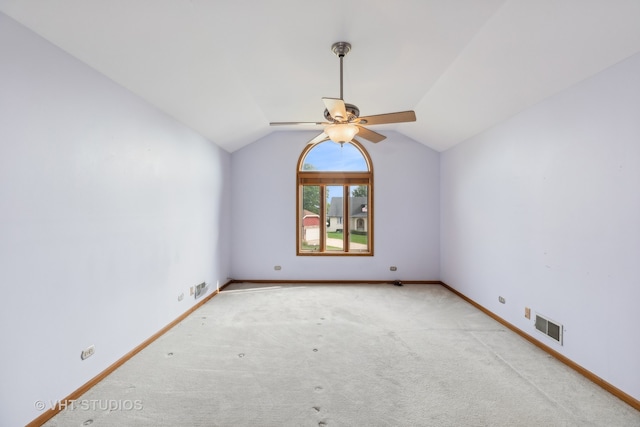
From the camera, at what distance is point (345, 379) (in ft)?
7.68

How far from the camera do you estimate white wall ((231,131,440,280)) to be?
5469 millimetres

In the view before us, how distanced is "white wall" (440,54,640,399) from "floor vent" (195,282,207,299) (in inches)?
166

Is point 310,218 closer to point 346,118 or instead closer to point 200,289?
point 200,289

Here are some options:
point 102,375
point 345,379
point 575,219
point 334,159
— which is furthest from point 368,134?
point 102,375

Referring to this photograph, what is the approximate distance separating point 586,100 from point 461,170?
225 centimetres

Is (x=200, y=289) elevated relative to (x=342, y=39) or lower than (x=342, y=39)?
lower

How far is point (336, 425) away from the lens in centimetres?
184

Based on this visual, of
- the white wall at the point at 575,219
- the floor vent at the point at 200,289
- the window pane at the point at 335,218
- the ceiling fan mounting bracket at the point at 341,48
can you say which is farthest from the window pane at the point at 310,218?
the ceiling fan mounting bracket at the point at 341,48

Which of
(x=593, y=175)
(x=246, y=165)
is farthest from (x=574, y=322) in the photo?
(x=246, y=165)

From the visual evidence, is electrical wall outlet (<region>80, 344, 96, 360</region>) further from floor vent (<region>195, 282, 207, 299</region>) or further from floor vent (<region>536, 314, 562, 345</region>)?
floor vent (<region>536, 314, 562, 345</region>)

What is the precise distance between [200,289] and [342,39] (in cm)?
382

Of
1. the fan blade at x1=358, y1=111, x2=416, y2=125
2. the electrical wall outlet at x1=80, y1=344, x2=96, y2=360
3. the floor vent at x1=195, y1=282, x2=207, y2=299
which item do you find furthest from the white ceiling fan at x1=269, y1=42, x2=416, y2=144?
the floor vent at x1=195, y1=282, x2=207, y2=299

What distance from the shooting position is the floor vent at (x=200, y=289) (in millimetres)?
4105

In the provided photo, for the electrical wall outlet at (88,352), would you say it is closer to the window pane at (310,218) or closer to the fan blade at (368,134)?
the fan blade at (368,134)
